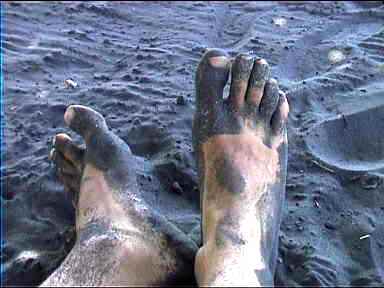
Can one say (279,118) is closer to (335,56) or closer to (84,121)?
(84,121)

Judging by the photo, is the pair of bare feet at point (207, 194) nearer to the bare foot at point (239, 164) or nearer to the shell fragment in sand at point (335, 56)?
the bare foot at point (239, 164)

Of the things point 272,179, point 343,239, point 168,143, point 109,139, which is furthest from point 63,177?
point 343,239

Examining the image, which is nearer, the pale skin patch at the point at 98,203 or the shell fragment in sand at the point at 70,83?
the pale skin patch at the point at 98,203

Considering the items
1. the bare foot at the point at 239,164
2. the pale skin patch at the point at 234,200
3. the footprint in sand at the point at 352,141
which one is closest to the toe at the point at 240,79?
the bare foot at the point at 239,164

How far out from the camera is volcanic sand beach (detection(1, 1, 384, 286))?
211 centimetres

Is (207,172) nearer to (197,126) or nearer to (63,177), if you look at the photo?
(197,126)

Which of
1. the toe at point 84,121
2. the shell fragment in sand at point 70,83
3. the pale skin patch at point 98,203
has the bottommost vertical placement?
the shell fragment in sand at point 70,83

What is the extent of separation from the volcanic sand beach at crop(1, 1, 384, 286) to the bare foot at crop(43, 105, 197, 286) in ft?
0.56

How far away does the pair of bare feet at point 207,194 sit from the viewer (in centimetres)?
174

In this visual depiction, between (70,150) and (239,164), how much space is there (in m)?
0.60

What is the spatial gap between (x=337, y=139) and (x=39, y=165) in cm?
119

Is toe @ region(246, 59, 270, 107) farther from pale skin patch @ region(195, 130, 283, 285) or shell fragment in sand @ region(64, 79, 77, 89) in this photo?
shell fragment in sand @ region(64, 79, 77, 89)

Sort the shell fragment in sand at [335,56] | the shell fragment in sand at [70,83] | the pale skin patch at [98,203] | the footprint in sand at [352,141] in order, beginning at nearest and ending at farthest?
the pale skin patch at [98,203] → the footprint in sand at [352,141] → the shell fragment in sand at [70,83] → the shell fragment in sand at [335,56]

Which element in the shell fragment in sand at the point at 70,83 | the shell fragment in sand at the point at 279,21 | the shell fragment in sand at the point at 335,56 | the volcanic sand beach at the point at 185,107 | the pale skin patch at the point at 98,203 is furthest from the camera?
the shell fragment in sand at the point at 279,21
